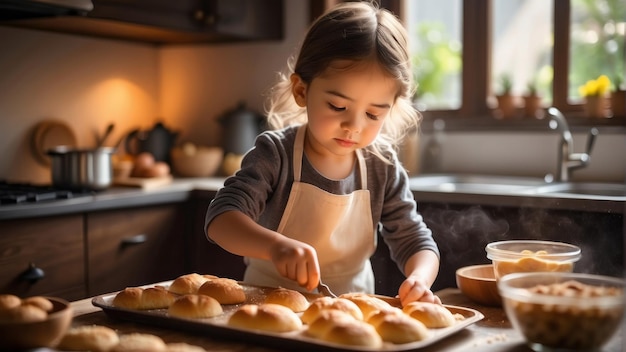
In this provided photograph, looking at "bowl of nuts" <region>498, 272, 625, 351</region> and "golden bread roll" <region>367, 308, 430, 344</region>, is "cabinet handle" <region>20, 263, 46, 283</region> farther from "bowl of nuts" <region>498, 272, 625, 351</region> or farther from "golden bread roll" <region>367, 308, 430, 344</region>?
"bowl of nuts" <region>498, 272, 625, 351</region>

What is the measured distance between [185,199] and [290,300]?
4.82 feet

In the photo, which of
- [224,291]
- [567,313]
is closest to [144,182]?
[224,291]

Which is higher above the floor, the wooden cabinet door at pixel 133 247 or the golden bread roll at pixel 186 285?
the golden bread roll at pixel 186 285

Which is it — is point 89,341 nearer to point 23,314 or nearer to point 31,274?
point 23,314

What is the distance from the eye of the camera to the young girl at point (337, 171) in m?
1.39

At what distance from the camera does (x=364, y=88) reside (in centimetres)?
139

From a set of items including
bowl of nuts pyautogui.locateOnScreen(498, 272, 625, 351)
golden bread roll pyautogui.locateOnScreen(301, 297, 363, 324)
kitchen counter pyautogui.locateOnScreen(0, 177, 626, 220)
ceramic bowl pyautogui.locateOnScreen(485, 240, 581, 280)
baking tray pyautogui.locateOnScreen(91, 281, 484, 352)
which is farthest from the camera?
kitchen counter pyautogui.locateOnScreen(0, 177, 626, 220)

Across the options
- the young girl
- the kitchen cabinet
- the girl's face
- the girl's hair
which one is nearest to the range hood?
the kitchen cabinet

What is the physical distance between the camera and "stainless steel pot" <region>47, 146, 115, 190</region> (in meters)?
2.43

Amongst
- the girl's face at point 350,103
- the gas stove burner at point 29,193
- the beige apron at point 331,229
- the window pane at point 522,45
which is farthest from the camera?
the window pane at point 522,45

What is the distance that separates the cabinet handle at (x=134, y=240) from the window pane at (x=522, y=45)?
4.72ft

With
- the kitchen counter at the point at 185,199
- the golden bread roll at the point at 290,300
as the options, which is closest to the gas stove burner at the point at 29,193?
the kitchen counter at the point at 185,199

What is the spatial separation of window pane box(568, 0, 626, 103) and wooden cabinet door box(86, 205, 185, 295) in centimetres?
152

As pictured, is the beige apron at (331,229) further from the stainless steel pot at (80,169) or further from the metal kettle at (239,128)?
the metal kettle at (239,128)
